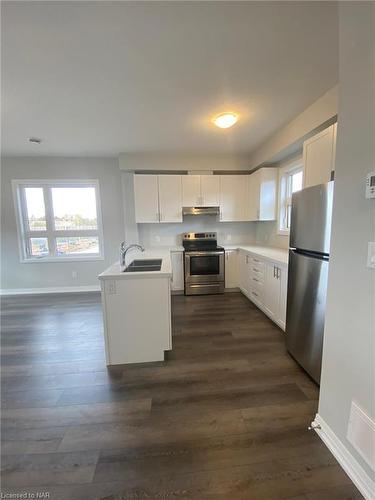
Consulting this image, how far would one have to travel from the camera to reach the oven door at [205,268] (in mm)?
3830

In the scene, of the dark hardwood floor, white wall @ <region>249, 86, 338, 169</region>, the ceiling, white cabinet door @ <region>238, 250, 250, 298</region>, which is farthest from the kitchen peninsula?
white wall @ <region>249, 86, 338, 169</region>

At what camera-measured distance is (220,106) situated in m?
2.27

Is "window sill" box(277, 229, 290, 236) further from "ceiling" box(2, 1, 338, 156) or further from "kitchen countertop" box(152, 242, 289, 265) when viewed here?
"ceiling" box(2, 1, 338, 156)

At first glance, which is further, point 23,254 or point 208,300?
point 23,254

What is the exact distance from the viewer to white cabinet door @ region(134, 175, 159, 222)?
388cm

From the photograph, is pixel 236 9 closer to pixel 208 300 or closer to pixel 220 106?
pixel 220 106

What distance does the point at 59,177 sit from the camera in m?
4.13

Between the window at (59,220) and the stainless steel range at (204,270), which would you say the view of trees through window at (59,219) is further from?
the stainless steel range at (204,270)

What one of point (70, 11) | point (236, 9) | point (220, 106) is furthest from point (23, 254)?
point (236, 9)

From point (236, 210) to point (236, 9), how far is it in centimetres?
308

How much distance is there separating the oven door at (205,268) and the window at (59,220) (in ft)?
6.64

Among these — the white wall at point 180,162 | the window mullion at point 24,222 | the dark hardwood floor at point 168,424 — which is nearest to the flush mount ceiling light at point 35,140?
the white wall at point 180,162

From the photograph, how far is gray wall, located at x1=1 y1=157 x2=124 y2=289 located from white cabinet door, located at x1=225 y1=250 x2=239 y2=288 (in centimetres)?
229

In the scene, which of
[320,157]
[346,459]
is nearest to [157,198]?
[320,157]
